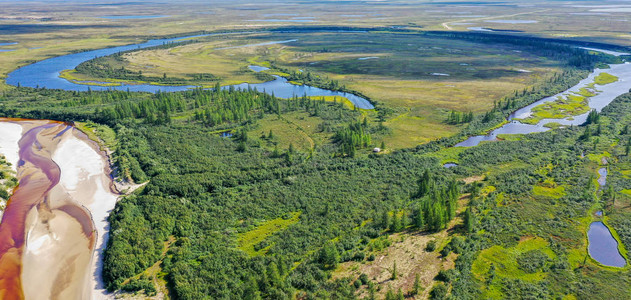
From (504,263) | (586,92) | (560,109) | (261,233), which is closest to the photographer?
(504,263)

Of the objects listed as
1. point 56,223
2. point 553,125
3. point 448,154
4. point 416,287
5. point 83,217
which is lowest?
point 416,287

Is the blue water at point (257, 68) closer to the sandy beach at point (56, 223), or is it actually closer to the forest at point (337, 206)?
the forest at point (337, 206)

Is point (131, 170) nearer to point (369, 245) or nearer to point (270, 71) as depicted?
point (369, 245)

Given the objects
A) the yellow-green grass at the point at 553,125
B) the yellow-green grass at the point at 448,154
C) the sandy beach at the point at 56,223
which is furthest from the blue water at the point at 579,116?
the sandy beach at the point at 56,223

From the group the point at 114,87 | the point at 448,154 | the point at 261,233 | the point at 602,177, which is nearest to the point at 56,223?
the point at 261,233

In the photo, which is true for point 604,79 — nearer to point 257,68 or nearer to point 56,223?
point 257,68

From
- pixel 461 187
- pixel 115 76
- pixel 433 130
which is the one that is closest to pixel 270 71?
pixel 115 76
